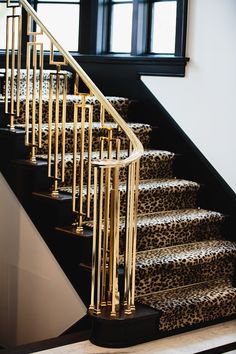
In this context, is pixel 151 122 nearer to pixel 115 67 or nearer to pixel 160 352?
pixel 115 67

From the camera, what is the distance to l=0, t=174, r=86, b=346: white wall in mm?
5309

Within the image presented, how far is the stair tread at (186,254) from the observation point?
5035 millimetres

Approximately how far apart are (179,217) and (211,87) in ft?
3.31

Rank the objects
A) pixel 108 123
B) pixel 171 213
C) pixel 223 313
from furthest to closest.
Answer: pixel 108 123 < pixel 171 213 < pixel 223 313

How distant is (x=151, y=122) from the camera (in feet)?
20.9

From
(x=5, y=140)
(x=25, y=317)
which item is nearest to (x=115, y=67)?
(x=5, y=140)

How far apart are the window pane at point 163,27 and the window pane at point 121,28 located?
282 mm

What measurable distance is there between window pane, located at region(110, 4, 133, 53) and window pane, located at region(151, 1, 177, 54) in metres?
0.28

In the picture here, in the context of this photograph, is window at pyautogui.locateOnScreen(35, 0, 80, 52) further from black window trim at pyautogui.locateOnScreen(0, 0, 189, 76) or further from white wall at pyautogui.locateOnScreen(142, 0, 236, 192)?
white wall at pyautogui.locateOnScreen(142, 0, 236, 192)

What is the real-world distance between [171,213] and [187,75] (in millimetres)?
1089

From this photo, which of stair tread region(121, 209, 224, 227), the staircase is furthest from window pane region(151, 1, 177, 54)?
stair tread region(121, 209, 224, 227)

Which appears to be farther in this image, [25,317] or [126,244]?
[25,317]

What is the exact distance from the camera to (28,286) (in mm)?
5613

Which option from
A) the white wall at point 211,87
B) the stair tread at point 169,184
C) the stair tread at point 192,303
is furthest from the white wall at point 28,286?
the white wall at point 211,87
